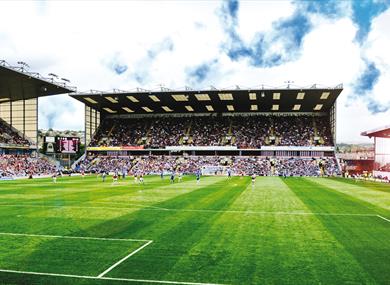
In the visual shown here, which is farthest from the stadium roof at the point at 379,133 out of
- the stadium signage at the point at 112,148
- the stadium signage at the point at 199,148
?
the stadium signage at the point at 112,148

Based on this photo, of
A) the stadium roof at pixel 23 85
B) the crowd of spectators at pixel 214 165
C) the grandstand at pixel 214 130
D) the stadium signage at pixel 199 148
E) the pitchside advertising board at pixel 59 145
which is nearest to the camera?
the stadium roof at pixel 23 85

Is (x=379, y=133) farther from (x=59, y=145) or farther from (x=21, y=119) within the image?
(x=21, y=119)

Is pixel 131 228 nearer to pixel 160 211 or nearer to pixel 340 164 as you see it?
pixel 160 211

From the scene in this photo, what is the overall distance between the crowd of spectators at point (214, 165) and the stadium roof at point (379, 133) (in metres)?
9.40

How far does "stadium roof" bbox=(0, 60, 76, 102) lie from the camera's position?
54.0 m

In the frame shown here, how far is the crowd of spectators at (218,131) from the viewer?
78438 millimetres

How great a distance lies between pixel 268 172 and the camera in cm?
7162

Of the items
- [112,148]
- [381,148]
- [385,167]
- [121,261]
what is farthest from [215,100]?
[121,261]

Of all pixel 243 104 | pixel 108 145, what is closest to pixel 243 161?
pixel 243 104

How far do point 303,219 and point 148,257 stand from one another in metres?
10.2

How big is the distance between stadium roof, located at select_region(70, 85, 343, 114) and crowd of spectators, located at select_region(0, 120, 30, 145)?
13591 mm

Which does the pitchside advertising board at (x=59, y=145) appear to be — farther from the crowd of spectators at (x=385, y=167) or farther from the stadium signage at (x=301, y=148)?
the crowd of spectators at (x=385, y=167)

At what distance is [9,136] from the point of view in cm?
7025

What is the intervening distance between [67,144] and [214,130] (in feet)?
108
